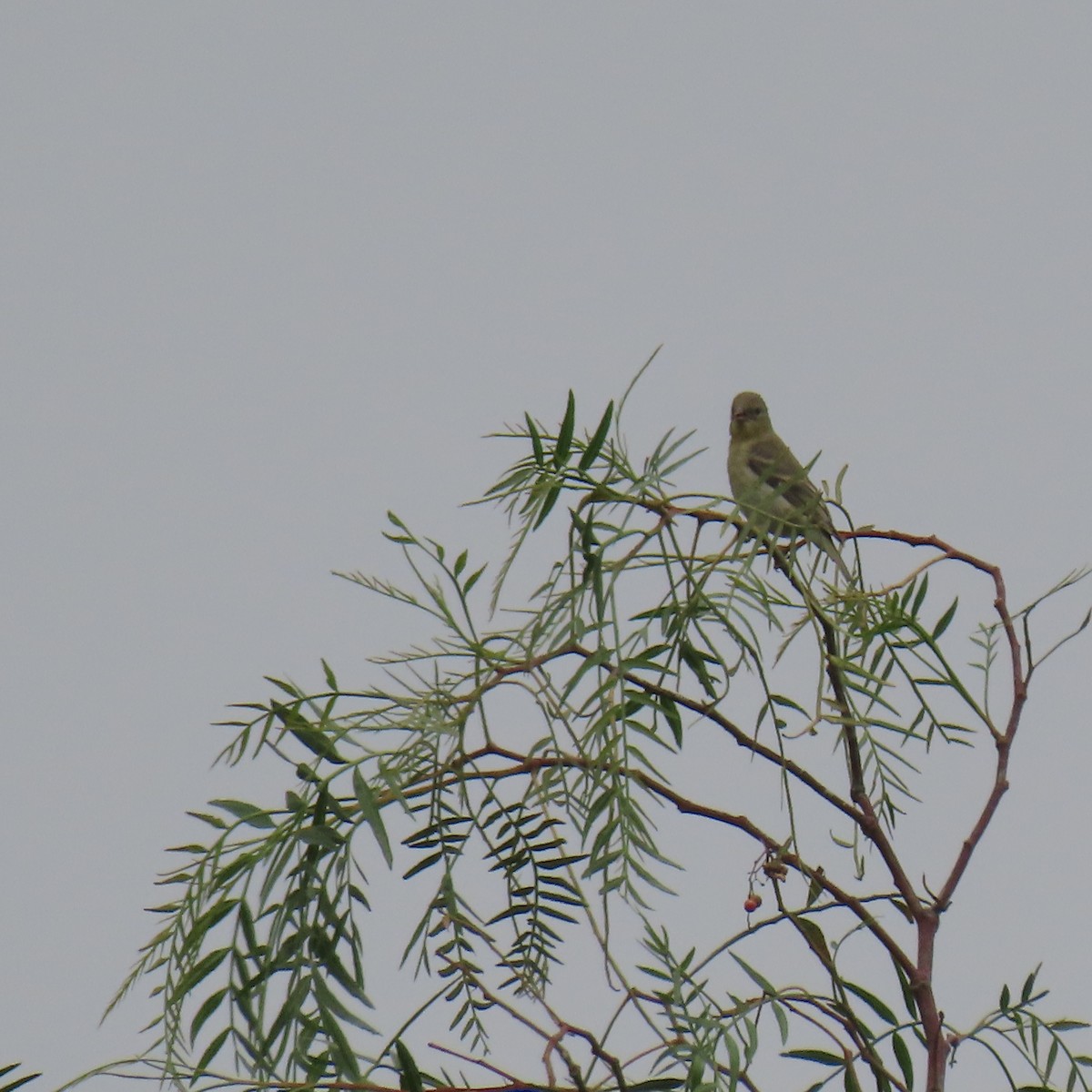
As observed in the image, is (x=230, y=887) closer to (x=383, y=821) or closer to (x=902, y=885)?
(x=383, y=821)

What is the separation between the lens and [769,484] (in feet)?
8.93

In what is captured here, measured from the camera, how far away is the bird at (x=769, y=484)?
2.92ft

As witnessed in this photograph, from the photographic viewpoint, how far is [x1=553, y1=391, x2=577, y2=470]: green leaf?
34.4 inches

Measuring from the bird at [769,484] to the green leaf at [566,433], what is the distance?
0.34 ft

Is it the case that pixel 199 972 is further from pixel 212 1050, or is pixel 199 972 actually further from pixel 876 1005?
pixel 876 1005

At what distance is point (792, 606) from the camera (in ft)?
3.26

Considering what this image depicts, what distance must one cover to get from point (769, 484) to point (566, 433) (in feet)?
6.17

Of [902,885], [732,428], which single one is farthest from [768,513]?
[732,428]

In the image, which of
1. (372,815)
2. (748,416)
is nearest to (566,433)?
(372,815)

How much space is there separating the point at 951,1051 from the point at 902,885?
0.11 meters

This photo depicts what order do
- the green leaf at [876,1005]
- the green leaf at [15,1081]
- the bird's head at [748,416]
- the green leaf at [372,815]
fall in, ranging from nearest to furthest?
1. the green leaf at [372,815]
2. the green leaf at [15,1081]
3. the green leaf at [876,1005]
4. the bird's head at [748,416]

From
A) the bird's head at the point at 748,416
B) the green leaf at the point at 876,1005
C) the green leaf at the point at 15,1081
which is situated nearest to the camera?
the green leaf at the point at 15,1081

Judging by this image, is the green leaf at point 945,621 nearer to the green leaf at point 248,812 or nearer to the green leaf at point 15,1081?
the green leaf at point 248,812

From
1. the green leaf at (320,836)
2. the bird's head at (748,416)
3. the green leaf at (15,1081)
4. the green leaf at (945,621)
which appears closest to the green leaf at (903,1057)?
the green leaf at (945,621)
